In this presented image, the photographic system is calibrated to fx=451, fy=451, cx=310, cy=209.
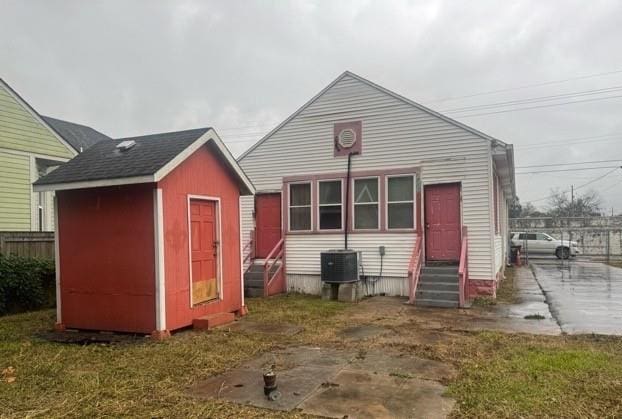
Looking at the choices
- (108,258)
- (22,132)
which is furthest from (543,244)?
(22,132)

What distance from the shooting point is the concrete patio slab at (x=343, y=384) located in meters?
3.92

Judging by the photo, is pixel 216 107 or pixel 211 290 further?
pixel 216 107

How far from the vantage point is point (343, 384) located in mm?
4555

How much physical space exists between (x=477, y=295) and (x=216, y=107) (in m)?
17.0

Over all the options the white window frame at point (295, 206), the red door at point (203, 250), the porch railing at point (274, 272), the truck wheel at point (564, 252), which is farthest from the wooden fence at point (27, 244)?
the truck wheel at point (564, 252)

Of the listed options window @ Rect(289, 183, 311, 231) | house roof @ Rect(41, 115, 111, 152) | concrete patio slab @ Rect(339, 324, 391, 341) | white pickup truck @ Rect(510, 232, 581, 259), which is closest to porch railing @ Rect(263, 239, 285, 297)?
window @ Rect(289, 183, 311, 231)

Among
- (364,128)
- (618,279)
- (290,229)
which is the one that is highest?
(364,128)

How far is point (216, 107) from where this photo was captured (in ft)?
75.9

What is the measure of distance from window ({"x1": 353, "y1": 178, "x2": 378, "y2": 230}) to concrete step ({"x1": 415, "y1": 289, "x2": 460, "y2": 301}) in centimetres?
223

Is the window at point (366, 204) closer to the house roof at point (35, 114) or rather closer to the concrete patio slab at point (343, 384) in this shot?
the concrete patio slab at point (343, 384)

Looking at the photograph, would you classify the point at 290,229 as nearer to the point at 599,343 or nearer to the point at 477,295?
the point at 477,295

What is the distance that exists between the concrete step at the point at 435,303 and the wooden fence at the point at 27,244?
8.33 m

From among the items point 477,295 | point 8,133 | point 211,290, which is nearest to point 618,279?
point 477,295

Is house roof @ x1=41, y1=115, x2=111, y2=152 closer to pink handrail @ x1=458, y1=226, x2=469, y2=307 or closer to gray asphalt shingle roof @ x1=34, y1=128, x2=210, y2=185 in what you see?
gray asphalt shingle roof @ x1=34, y1=128, x2=210, y2=185
